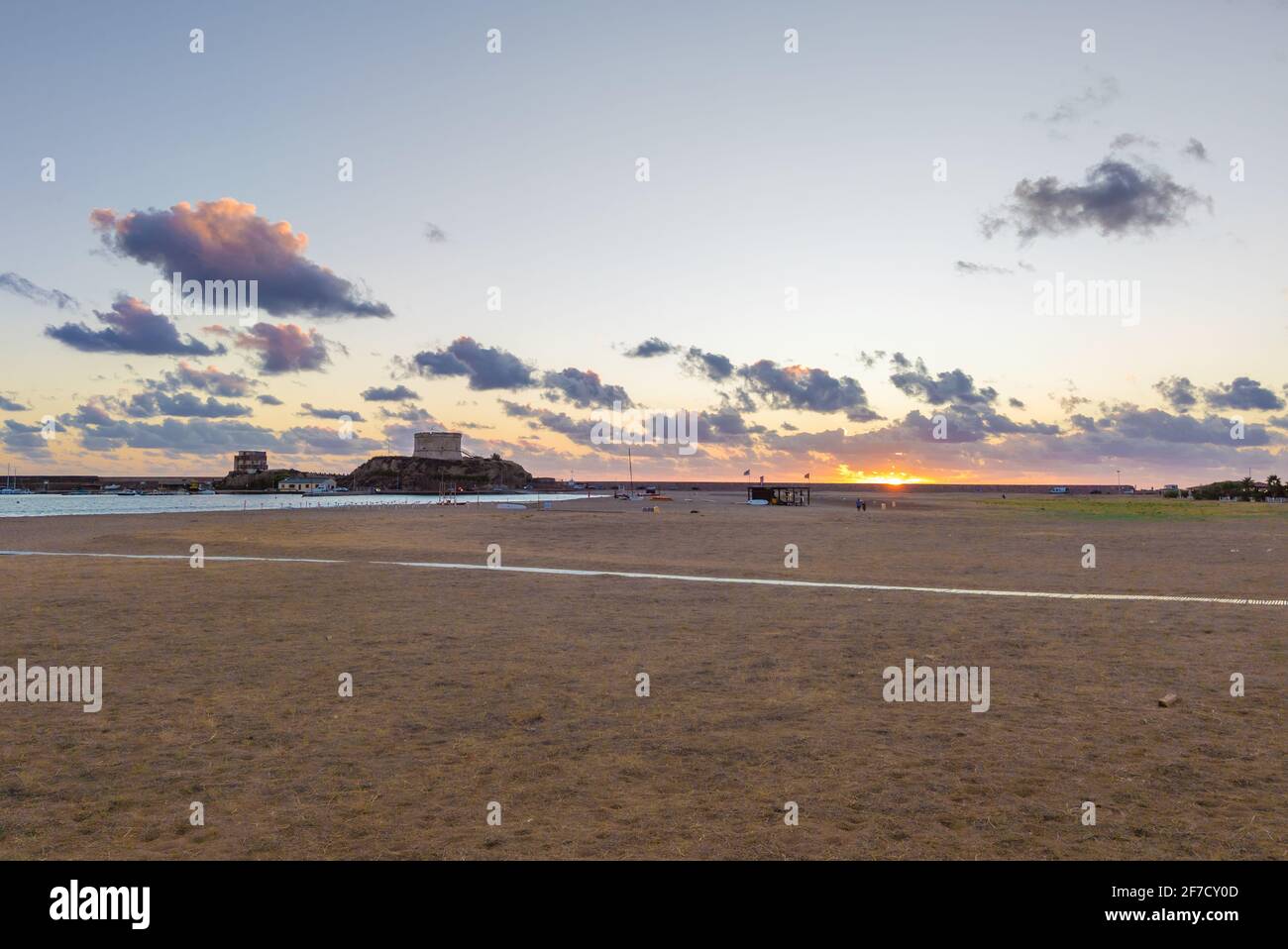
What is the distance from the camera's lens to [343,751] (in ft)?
28.7

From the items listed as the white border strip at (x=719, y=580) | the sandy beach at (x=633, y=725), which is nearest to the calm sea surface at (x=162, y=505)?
the white border strip at (x=719, y=580)

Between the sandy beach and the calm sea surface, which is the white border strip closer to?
the sandy beach

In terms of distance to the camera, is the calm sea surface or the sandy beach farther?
the calm sea surface

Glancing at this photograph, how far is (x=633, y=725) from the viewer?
32.2 feet

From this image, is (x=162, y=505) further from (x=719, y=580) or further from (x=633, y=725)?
(x=633, y=725)

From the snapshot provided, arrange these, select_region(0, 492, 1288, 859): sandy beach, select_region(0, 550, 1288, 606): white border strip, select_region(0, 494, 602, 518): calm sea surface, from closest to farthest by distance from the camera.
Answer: select_region(0, 492, 1288, 859): sandy beach, select_region(0, 550, 1288, 606): white border strip, select_region(0, 494, 602, 518): calm sea surface

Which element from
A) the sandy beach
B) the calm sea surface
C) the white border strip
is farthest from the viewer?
the calm sea surface

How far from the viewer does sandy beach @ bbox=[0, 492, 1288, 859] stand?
6.61 m

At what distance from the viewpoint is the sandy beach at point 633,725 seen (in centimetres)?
661

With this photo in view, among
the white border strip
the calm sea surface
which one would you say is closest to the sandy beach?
the white border strip

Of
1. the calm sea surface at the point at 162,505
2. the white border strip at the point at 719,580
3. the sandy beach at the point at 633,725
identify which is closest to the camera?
the sandy beach at the point at 633,725

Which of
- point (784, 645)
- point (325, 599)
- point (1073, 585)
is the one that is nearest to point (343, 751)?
point (784, 645)

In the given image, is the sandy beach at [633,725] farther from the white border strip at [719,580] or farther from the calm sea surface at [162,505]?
the calm sea surface at [162,505]
